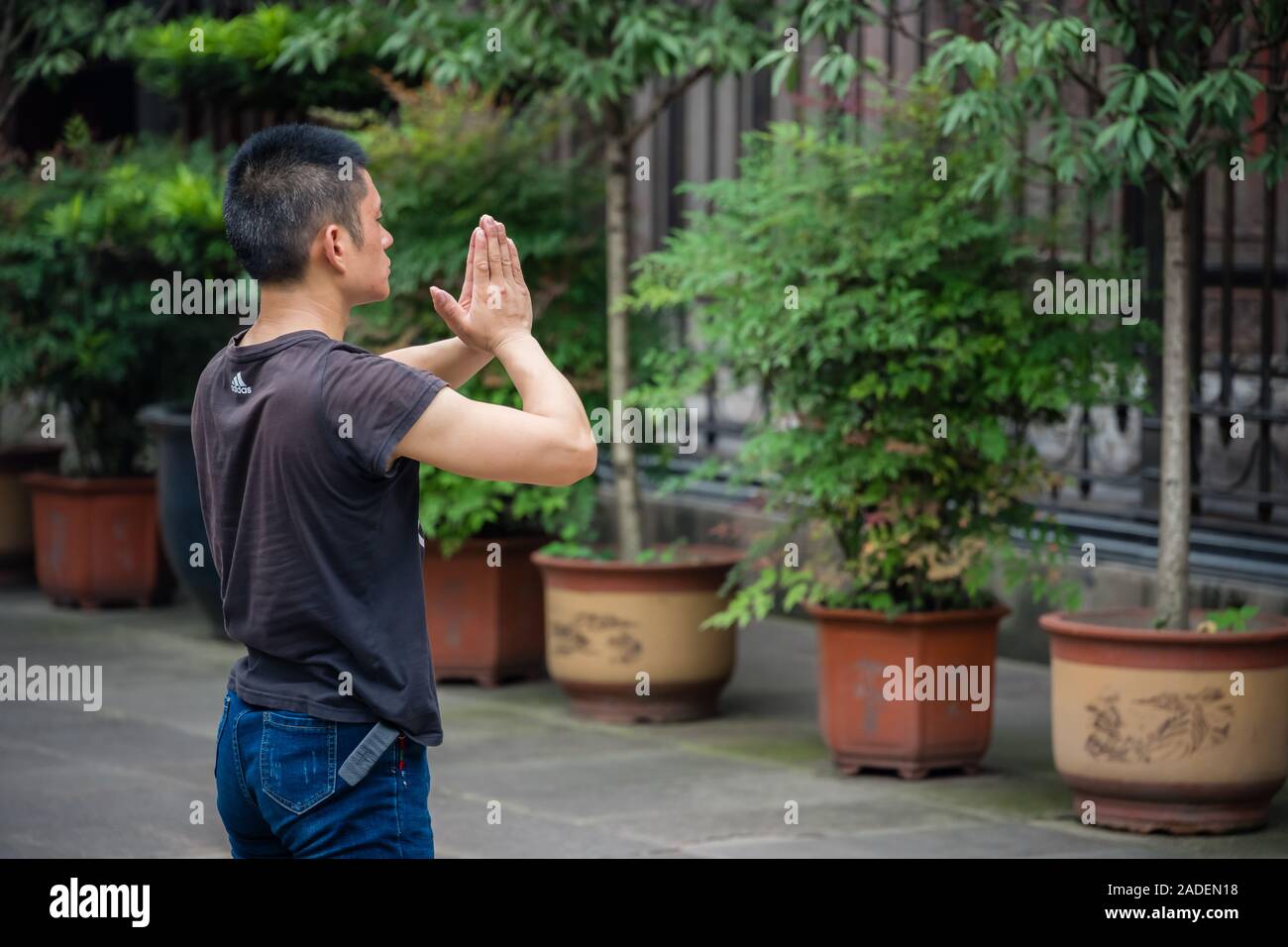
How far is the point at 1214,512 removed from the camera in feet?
28.7

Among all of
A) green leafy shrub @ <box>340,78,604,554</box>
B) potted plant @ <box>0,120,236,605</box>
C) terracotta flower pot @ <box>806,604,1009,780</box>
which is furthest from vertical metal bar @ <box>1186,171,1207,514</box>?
potted plant @ <box>0,120,236,605</box>

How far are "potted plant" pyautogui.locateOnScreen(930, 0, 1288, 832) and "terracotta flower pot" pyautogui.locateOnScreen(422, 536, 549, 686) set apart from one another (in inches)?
124

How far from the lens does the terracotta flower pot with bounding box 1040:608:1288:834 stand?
239 inches

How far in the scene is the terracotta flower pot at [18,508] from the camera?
1163cm

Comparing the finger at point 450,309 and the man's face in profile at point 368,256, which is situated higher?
the man's face in profile at point 368,256

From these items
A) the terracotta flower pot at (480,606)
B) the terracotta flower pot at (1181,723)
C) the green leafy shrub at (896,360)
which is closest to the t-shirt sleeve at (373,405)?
the terracotta flower pot at (1181,723)

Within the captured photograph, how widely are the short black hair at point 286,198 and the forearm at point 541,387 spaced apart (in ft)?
1.06

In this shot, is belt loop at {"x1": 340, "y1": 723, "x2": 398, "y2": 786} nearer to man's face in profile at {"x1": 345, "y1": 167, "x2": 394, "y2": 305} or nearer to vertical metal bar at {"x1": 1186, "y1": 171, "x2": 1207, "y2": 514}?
man's face in profile at {"x1": 345, "y1": 167, "x2": 394, "y2": 305}

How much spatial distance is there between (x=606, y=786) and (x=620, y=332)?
2.18m

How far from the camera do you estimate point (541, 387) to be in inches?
114

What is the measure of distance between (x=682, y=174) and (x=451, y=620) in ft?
12.5

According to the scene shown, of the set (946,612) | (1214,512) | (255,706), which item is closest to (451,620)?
(946,612)

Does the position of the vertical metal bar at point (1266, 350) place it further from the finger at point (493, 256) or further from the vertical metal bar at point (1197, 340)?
the finger at point (493, 256)
